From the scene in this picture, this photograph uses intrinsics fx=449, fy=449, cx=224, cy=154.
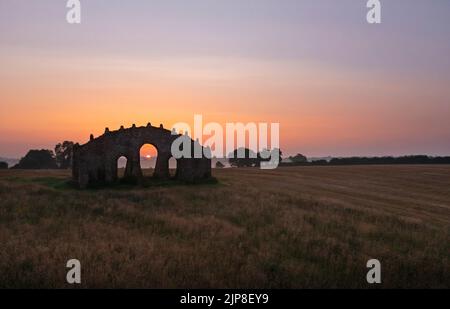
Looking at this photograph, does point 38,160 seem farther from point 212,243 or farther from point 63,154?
point 212,243

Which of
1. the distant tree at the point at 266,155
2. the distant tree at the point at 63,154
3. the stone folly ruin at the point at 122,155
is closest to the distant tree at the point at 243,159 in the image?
the distant tree at the point at 266,155

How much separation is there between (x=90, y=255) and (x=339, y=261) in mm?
7124

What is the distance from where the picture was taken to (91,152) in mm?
34719

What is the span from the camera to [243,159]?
10575cm

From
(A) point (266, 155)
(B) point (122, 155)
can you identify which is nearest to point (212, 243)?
(B) point (122, 155)

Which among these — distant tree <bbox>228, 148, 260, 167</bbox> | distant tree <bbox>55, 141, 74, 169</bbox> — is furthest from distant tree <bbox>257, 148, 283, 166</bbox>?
distant tree <bbox>55, 141, 74, 169</bbox>

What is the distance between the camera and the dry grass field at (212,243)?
11.1m

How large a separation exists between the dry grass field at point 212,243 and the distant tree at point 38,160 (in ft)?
269

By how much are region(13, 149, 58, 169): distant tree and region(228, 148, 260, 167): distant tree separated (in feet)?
140

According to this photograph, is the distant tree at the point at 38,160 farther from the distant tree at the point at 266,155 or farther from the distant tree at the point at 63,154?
the distant tree at the point at 266,155

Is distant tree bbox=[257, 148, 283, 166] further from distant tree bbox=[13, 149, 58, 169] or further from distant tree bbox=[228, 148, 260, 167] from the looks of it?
distant tree bbox=[13, 149, 58, 169]

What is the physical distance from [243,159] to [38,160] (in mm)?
47410

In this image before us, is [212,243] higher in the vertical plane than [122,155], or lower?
lower
